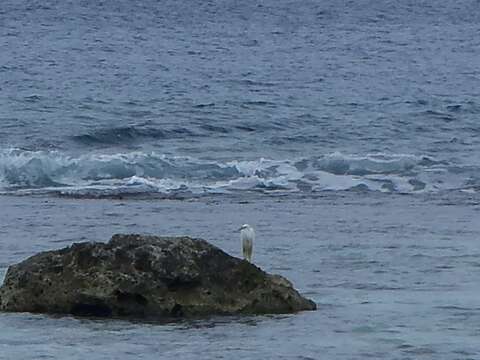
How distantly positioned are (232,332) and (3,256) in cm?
458

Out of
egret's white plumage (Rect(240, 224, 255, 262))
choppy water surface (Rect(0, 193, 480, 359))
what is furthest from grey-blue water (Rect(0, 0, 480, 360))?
egret's white plumage (Rect(240, 224, 255, 262))

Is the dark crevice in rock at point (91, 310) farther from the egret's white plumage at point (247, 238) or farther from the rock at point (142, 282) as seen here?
the egret's white plumage at point (247, 238)

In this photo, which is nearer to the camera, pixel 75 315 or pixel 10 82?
pixel 75 315

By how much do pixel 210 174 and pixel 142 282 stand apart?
12.8 meters

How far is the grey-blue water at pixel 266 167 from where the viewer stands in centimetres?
1086

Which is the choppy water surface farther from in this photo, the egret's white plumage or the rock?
the egret's white plumage

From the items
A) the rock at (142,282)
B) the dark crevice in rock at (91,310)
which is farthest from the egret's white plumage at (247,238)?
the dark crevice in rock at (91,310)

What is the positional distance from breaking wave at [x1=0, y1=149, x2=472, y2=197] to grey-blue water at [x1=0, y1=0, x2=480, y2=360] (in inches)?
2.1

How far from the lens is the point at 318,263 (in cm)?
1445

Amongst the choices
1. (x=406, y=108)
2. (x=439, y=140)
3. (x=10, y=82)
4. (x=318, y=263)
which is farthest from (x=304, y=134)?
(x=318, y=263)

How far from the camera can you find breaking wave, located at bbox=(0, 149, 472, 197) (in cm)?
2223

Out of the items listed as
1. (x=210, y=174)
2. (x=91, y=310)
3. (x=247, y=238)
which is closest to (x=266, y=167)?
(x=210, y=174)

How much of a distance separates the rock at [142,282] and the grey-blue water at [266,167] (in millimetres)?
202

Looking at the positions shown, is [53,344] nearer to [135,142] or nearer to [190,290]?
[190,290]
